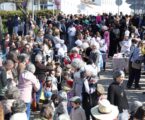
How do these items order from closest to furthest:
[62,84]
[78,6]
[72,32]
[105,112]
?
[105,112], [62,84], [72,32], [78,6]

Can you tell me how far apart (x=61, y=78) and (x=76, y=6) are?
60.5 meters

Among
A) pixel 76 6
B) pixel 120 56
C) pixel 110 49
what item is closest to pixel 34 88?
pixel 120 56

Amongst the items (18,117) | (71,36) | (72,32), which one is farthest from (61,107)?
(72,32)

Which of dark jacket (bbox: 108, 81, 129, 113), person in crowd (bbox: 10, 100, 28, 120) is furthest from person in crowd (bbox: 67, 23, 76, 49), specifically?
person in crowd (bbox: 10, 100, 28, 120)

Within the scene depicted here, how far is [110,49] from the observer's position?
24.5 meters

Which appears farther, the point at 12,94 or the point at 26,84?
the point at 26,84

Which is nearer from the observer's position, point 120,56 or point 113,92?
point 113,92

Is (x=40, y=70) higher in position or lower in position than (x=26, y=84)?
lower

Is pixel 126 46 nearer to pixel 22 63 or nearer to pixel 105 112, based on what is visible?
pixel 22 63

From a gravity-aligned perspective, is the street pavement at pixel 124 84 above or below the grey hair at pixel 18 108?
below

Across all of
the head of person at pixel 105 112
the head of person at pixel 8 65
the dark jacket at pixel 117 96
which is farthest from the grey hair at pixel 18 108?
the head of person at pixel 8 65

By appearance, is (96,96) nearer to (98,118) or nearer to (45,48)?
(98,118)

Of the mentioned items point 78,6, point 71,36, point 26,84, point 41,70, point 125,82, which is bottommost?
point 125,82

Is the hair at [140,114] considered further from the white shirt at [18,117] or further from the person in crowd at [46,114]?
the white shirt at [18,117]
